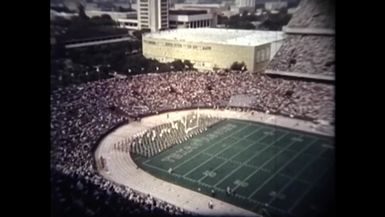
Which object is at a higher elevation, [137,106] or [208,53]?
[208,53]

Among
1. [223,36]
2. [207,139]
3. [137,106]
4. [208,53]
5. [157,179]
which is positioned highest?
[223,36]

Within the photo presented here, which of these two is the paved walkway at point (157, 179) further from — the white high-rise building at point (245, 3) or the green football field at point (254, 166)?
the white high-rise building at point (245, 3)

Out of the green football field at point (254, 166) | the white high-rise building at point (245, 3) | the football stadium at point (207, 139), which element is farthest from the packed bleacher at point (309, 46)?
the green football field at point (254, 166)

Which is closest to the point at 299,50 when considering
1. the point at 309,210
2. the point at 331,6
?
the point at 331,6

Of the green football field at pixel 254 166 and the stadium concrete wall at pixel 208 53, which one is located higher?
the stadium concrete wall at pixel 208 53

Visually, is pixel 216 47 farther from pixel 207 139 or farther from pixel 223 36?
pixel 207 139

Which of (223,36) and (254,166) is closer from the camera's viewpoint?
(254,166)

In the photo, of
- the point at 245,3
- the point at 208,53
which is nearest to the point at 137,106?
the point at 208,53

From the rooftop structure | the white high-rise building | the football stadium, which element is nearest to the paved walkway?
the football stadium
